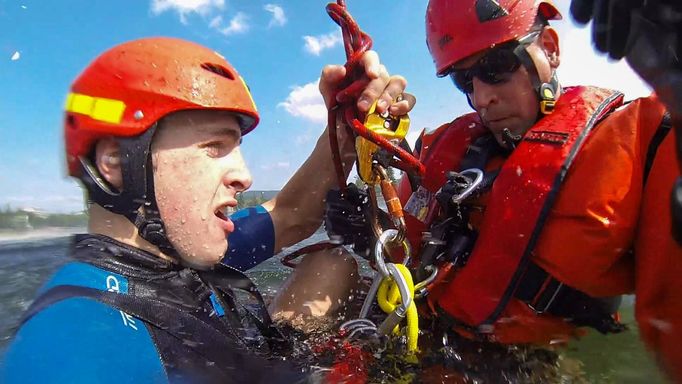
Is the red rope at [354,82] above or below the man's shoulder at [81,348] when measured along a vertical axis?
above

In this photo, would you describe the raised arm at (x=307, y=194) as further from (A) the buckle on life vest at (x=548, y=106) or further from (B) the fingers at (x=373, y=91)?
(A) the buckle on life vest at (x=548, y=106)

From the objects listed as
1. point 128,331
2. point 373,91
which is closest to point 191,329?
point 128,331

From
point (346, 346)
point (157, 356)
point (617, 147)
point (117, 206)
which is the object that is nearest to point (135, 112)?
point (117, 206)

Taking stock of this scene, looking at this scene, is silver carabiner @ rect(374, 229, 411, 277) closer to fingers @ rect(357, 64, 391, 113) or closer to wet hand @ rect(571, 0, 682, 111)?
fingers @ rect(357, 64, 391, 113)

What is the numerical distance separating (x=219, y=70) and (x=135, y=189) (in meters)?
0.74

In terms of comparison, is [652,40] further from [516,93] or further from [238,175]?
[238,175]

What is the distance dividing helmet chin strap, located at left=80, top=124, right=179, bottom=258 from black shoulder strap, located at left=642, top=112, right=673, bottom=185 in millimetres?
2275

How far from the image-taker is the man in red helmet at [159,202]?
1720 millimetres

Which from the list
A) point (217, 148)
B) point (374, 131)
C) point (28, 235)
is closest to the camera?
point (217, 148)

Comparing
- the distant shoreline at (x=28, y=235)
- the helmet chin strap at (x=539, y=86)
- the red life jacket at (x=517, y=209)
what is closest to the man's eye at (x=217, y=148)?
the red life jacket at (x=517, y=209)

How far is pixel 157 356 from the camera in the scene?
5.44 feet

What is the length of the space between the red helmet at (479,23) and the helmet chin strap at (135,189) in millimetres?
1992

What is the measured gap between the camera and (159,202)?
6.77 ft

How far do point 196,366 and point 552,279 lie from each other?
6.09 feet
